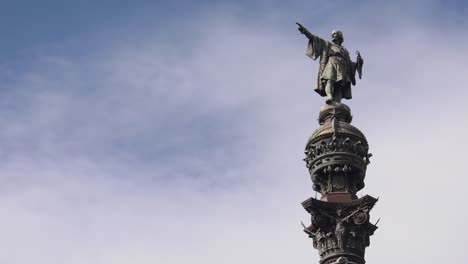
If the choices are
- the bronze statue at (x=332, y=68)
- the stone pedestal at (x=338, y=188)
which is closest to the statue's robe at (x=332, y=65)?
the bronze statue at (x=332, y=68)

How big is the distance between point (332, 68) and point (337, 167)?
389 cm

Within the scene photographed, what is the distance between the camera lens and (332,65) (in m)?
31.4

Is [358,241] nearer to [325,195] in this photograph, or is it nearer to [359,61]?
[325,195]

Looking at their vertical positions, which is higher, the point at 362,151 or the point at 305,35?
the point at 305,35

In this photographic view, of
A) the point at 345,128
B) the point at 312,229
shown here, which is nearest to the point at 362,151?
the point at 345,128

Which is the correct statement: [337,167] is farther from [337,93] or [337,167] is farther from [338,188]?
[337,93]

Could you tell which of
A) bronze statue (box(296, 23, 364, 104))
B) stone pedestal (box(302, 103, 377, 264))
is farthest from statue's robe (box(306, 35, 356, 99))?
stone pedestal (box(302, 103, 377, 264))

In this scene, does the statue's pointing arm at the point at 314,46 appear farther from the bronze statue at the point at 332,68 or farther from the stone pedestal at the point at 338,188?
the stone pedestal at the point at 338,188

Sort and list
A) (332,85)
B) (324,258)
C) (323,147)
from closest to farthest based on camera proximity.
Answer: (324,258) < (323,147) < (332,85)

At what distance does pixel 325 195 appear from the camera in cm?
2852

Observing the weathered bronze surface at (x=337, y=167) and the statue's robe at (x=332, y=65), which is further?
the statue's robe at (x=332, y=65)

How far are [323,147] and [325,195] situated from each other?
1.37 m

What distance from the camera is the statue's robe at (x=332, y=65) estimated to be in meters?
31.3

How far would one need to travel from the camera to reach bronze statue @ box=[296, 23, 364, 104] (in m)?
31.2
